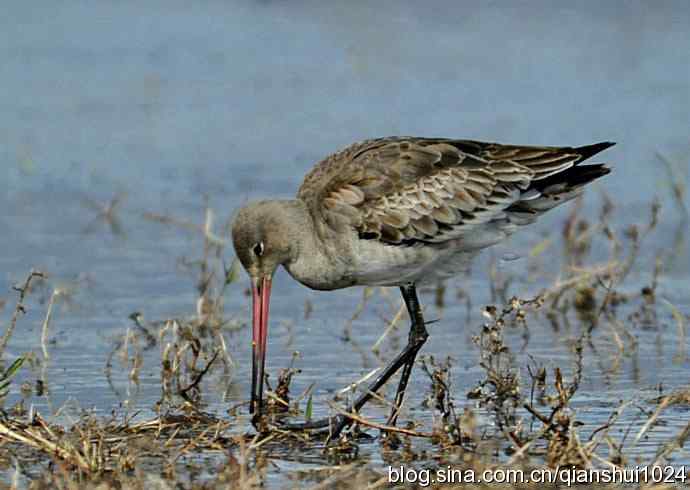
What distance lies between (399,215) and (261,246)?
2.28 ft

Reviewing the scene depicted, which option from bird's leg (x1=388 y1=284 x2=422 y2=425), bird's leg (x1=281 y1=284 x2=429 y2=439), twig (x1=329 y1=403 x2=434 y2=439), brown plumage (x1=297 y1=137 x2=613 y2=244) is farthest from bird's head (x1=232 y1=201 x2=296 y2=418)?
twig (x1=329 y1=403 x2=434 y2=439)

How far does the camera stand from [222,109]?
1456 cm

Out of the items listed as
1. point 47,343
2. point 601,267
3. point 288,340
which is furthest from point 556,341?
point 47,343

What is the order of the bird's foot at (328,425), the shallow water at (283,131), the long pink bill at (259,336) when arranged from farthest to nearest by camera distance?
the shallow water at (283,131)
the long pink bill at (259,336)
the bird's foot at (328,425)

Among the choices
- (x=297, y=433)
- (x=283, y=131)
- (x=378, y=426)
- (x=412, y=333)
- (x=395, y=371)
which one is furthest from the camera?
(x=283, y=131)

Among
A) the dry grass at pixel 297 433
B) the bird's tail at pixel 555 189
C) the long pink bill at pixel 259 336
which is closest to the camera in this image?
the dry grass at pixel 297 433

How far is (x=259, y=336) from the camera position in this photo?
841 centimetres

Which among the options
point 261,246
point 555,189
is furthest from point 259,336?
point 555,189

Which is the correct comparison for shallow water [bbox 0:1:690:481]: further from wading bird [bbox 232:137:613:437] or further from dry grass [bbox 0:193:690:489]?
wading bird [bbox 232:137:613:437]

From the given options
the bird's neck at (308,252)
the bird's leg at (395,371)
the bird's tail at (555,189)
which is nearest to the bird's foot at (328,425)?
the bird's leg at (395,371)

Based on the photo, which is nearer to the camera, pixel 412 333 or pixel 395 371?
pixel 395 371

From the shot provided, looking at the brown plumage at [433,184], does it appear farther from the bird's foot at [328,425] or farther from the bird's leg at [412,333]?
the bird's foot at [328,425]

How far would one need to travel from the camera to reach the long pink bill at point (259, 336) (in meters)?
8.08

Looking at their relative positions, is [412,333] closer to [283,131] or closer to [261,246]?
[261,246]
